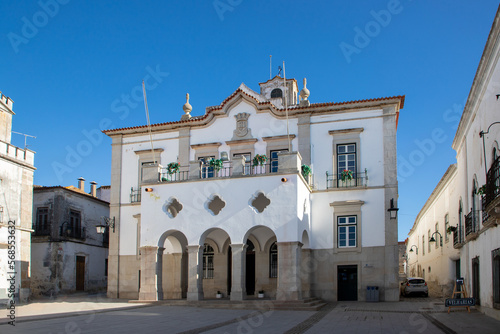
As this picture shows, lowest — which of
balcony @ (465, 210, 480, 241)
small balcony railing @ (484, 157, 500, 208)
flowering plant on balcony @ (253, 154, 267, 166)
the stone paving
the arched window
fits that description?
the stone paving

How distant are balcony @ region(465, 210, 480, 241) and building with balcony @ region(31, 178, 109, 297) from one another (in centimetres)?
2124

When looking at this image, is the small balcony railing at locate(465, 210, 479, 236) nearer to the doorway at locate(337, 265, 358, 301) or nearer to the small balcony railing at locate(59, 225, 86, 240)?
the doorway at locate(337, 265, 358, 301)

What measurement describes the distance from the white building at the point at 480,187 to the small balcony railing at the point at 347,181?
4116 mm

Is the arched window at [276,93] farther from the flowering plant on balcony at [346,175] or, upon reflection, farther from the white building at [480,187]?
the white building at [480,187]

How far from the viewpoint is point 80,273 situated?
2975 centimetres

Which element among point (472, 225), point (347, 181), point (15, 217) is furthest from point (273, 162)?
point (15, 217)

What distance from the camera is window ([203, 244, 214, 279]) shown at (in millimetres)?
23734

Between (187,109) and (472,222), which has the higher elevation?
(187,109)

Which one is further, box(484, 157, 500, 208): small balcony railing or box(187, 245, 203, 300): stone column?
box(187, 245, 203, 300): stone column

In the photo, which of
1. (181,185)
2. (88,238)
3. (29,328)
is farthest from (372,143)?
(88,238)

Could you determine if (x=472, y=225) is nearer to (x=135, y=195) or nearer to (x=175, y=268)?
(x=175, y=268)

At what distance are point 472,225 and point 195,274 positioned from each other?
1057cm

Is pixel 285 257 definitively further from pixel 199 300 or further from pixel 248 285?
pixel 248 285

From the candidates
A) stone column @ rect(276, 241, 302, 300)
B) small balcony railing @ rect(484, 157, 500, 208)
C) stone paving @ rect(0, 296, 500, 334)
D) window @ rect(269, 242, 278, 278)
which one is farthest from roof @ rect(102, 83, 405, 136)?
small balcony railing @ rect(484, 157, 500, 208)
